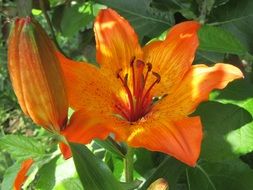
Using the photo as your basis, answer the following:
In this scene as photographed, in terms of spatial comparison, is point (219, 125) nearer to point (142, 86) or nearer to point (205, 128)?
point (205, 128)

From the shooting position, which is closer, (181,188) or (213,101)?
(213,101)

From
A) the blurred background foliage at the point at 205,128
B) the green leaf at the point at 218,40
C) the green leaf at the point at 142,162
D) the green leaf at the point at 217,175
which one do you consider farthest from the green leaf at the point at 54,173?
the green leaf at the point at 218,40

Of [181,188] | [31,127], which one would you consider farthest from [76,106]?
[31,127]

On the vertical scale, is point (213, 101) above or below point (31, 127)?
above

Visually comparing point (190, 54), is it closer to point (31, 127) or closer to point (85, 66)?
point (85, 66)

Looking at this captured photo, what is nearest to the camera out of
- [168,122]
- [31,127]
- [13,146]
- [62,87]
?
[62,87]

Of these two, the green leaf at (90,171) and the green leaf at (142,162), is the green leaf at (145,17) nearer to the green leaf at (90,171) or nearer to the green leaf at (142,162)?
the green leaf at (142,162)

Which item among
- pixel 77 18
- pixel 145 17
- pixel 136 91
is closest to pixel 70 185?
pixel 136 91
